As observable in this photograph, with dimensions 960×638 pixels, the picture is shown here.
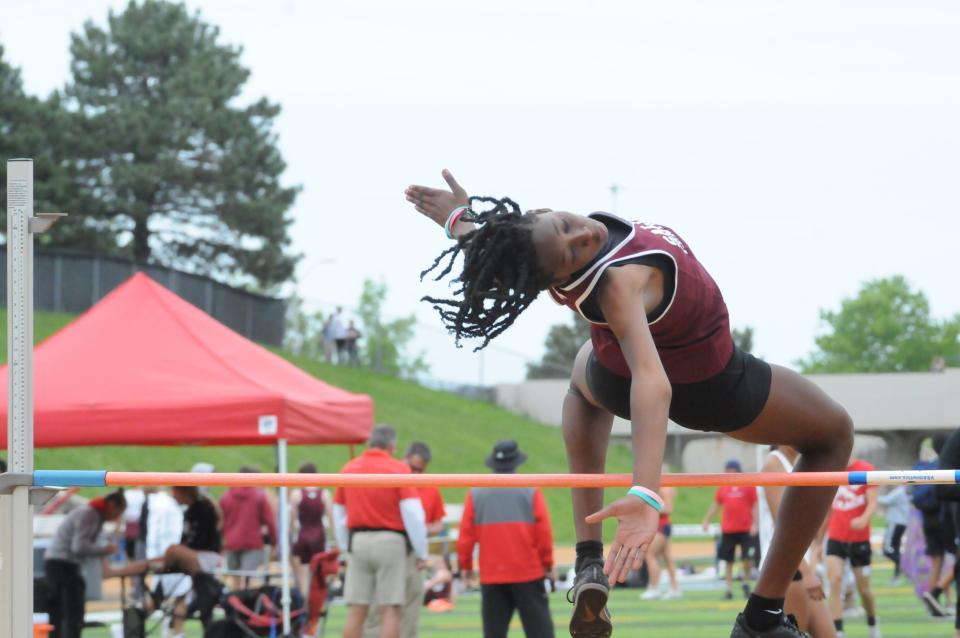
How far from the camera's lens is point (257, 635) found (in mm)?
10812

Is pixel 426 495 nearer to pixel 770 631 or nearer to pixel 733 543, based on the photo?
pixel 733 543

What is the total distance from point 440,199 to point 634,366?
1215mm

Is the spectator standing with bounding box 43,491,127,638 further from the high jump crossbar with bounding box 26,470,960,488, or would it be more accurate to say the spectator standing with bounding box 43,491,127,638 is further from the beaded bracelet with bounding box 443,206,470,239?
the beaded bracelet with bounding box 443,206,470,239

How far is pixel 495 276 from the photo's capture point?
414 cm

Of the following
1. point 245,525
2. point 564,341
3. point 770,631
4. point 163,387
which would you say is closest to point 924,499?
point 245,525

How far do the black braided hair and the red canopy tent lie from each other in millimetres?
6396

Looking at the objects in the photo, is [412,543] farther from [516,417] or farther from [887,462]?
[887,462]

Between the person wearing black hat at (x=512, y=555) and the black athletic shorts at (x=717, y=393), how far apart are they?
5699 millimetres

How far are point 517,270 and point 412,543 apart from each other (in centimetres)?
666

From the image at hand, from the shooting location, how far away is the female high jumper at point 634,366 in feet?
12.7

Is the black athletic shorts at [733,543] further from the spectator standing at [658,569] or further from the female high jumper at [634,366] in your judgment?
the female high jumper at [634,366]

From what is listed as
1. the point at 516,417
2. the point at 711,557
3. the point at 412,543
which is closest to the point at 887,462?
the point at 516,417

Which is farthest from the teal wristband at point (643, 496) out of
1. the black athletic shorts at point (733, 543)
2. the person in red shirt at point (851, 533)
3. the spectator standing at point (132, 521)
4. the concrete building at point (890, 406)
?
the concrete building at point (890, 406)

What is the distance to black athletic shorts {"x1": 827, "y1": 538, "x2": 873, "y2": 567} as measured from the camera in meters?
12.8
